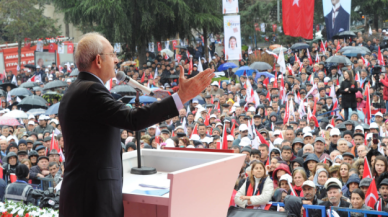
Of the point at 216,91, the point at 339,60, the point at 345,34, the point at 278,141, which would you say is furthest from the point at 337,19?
the point at 278,141

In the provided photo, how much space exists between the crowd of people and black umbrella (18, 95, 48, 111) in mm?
1067

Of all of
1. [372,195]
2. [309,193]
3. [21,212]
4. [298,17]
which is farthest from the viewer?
[298,17]

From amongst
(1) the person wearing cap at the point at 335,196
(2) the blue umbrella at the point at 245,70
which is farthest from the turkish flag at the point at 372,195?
(2) the blue umbrella at the point at 245,70

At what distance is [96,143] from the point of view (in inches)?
89.2

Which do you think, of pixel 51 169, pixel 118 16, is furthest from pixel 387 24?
pixel 51 169

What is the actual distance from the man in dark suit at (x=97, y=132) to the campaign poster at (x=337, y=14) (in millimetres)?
20840

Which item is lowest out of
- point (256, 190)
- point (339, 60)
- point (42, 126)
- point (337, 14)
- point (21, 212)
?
point (256, 190)

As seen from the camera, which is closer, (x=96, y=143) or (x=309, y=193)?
(x=96, y=143)

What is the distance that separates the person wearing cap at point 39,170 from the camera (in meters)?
8.33

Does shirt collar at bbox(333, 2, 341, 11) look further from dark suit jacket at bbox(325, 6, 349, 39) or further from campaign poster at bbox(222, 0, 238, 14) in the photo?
campaign poster at bbox(222, 0, 238, 14)

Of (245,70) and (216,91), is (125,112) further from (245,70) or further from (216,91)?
(245,70)

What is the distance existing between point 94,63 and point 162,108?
1.59 ft

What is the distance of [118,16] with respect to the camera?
24125mm

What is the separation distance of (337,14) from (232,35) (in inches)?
222
